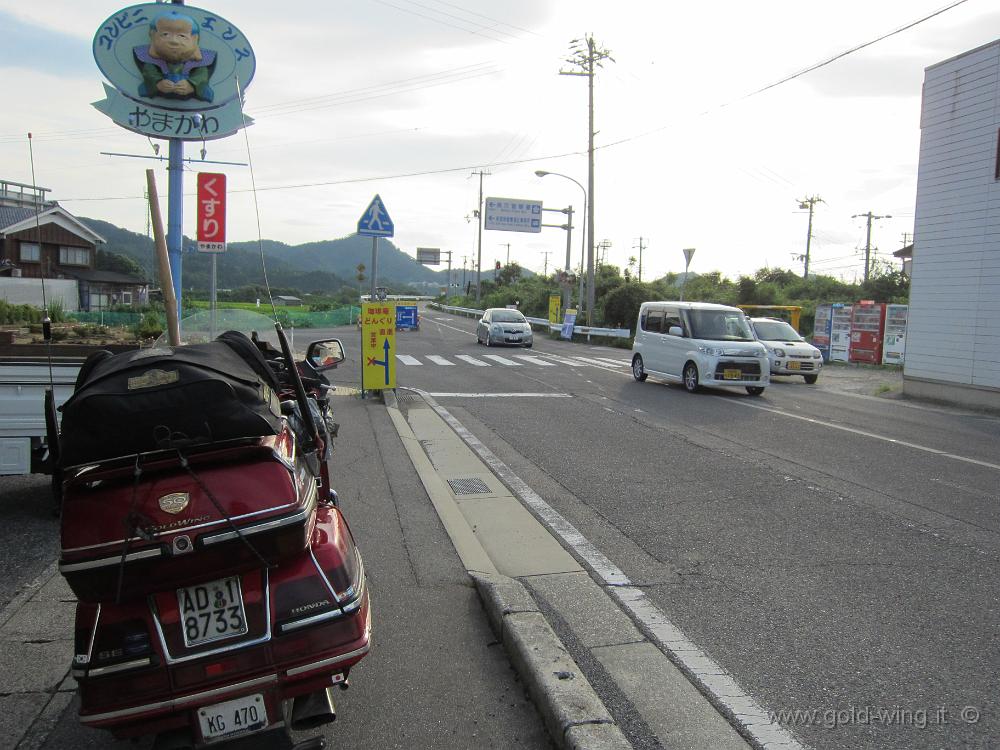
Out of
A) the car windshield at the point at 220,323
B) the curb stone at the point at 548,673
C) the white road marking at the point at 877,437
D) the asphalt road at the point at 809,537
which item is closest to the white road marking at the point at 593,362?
the white road marking at the point at 877,437

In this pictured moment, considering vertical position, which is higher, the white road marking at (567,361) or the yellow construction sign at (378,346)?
the yellow construction sign at (378,346)

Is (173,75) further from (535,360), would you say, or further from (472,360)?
(535,360)

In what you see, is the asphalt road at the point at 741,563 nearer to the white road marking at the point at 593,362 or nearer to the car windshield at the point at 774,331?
the car windshield at the point at 774,331

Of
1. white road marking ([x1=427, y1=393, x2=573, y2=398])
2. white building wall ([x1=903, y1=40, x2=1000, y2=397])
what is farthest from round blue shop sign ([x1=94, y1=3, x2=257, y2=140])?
white building wall ([x1=903, y1=40, x2=1000, y2=397])

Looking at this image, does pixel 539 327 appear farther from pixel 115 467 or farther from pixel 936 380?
pixel 115 467

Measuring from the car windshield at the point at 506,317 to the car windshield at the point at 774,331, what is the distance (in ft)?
35.3

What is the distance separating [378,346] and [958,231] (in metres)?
12.0

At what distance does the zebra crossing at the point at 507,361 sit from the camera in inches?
848

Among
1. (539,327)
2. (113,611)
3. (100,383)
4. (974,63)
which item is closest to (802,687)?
(113,611)

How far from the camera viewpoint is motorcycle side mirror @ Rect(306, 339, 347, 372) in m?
5.09

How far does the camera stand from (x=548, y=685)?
338 centimetres

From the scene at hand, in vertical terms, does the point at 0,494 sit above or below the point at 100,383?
below

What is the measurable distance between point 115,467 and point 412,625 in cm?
202

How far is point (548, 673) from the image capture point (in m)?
3.49
